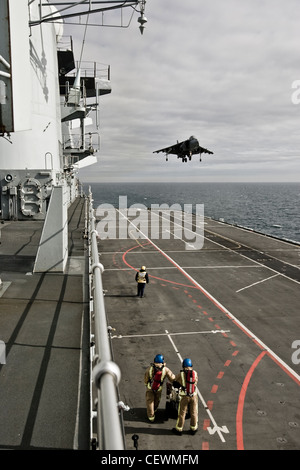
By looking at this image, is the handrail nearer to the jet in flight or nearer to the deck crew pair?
the deck crew pair

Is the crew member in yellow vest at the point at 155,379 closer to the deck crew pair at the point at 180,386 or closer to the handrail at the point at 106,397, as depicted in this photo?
the deck crew pair at the point at 180,386

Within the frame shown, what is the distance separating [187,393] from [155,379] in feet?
3.08

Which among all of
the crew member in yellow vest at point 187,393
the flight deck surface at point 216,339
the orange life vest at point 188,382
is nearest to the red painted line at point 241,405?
the flight deck surface at point 216,339

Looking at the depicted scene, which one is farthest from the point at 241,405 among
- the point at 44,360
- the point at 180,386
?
the point at 44,360

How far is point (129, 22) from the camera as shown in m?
16.5

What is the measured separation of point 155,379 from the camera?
9.72 metres

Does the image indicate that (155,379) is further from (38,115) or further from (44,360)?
(38,115)

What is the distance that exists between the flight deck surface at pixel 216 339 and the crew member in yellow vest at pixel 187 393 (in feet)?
1.25

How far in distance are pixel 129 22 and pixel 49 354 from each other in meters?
15.7

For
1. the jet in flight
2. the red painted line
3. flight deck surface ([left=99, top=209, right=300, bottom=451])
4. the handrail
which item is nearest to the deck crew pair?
flight deck surface ([left=99, top=209, right=300, bottom=451])

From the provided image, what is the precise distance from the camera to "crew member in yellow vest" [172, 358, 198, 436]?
923 centimetres

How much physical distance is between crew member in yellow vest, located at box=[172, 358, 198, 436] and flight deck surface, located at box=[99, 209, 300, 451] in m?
0.38
